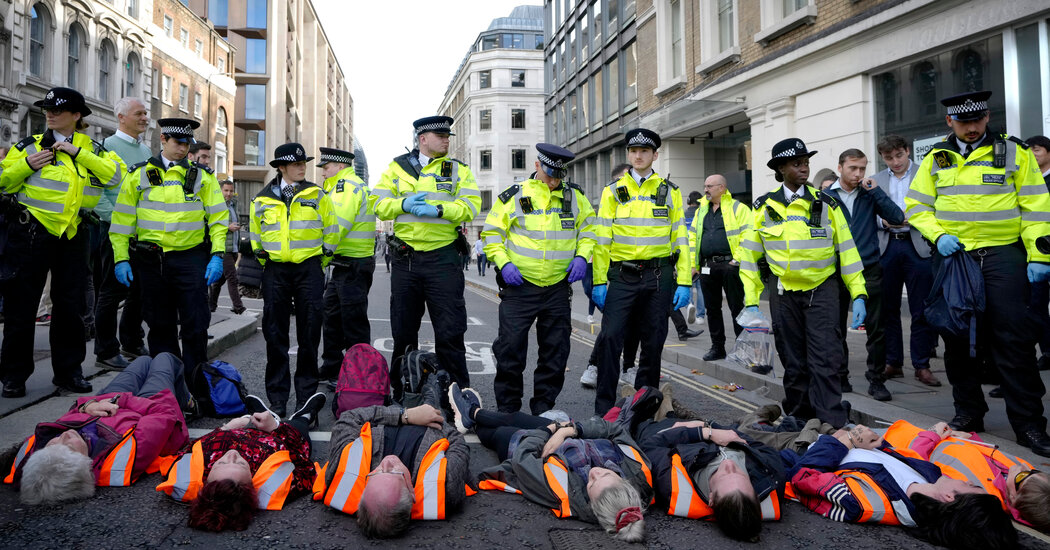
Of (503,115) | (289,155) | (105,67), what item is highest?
(503,115)

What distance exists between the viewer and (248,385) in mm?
6660

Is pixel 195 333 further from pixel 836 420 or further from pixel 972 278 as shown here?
pixel 972 278

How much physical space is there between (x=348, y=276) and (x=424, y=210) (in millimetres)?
1916

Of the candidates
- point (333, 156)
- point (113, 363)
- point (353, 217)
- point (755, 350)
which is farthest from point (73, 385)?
point (755, 350)

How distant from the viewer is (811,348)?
5234 millimetres

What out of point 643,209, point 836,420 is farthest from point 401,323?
point 836,420

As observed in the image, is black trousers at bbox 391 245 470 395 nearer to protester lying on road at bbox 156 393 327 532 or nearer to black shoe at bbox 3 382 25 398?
protester lying on road at bbox 156 393 327 532

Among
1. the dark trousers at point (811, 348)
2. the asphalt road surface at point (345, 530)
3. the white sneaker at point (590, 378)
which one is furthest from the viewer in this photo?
the white sneaker at point (590, 378)

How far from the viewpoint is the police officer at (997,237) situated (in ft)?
15.2

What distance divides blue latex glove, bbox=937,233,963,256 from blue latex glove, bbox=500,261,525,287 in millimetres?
3000

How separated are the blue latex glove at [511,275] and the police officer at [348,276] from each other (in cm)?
181

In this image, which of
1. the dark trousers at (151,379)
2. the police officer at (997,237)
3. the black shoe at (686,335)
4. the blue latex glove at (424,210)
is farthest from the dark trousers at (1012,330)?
the dark trousers at (151,379)

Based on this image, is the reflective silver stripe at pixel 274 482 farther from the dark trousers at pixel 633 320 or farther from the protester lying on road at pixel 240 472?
the dark trousers at pixel 633 320

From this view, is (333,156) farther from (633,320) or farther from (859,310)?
(859,310)
